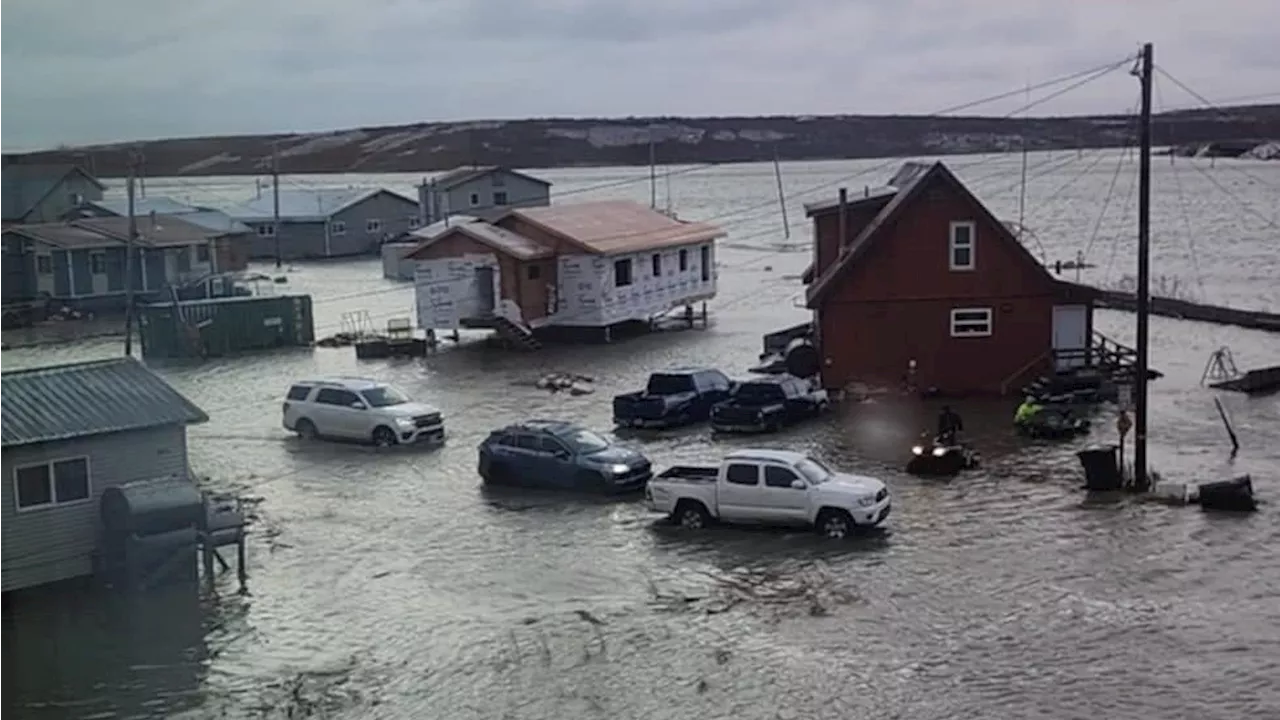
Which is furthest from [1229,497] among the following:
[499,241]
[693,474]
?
[499,241]

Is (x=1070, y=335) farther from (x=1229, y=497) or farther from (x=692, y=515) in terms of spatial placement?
(x=692, y=515)

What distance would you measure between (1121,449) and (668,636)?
34.7ft

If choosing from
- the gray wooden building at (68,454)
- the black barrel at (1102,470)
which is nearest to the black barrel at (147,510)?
the gray wooden building at (68,454)

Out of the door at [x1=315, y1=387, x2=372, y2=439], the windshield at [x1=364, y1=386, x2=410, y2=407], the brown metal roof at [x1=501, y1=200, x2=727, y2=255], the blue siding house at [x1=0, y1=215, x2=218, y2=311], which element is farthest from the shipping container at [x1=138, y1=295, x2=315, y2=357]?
the windshield at [x1=364, y1=386, x2=410, y2=407]

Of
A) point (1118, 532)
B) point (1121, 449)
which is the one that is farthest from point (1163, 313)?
point (1118, 532)

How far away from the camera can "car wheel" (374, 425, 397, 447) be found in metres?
28.8

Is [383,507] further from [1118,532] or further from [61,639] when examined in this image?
[1118,532]

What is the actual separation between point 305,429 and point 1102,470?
14.8 metres

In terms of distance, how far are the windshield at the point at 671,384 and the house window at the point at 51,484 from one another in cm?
1335

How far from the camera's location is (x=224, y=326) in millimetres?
42844

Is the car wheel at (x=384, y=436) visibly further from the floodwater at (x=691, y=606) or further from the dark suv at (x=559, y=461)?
the dark suv at (x=559, y=461)

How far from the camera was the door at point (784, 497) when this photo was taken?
21375 millimetres

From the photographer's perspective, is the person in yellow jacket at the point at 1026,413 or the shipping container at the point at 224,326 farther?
the shipping container at the point at 224,326

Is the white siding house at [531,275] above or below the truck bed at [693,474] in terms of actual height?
above
